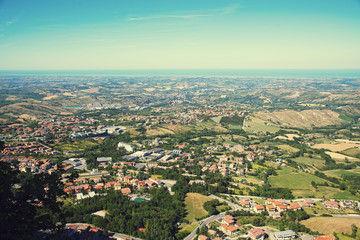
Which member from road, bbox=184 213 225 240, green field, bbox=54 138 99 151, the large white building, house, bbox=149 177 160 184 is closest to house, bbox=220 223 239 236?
road, bbox=184 213 225 240

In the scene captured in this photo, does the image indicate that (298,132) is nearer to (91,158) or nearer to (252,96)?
(91,158)

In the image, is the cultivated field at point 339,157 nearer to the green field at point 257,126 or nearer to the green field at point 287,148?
the green field at point 287,148

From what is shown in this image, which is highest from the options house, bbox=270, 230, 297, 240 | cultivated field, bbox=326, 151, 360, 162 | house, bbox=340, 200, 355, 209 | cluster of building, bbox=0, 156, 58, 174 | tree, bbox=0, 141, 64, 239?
tree, bbox=0, 141, 64, 239

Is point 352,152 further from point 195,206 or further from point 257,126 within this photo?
point 195,206

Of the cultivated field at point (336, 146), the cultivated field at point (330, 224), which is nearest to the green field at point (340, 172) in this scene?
the cultivated field at point (336, 146)

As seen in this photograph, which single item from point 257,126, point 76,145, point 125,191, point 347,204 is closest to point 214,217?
point 125,191

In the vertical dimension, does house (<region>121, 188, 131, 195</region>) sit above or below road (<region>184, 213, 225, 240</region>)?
above

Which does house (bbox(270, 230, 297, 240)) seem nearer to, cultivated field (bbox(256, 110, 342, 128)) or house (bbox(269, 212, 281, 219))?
house (bbox(269, 212, 281, 219))
